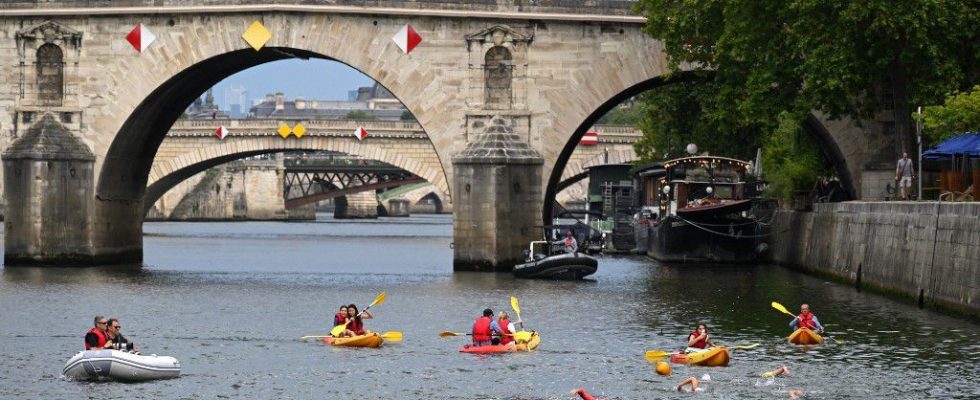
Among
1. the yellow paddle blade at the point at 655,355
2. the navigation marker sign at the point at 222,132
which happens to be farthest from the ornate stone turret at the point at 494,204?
the navigation marker sign at the point at 222,132

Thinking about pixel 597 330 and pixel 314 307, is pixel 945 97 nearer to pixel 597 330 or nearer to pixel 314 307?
pixel 597 330

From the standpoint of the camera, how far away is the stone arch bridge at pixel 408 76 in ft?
207

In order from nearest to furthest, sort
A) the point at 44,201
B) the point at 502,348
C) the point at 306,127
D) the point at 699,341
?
the point at 699,341
the point at 502,348
the point at 44,201
the point at 306,127

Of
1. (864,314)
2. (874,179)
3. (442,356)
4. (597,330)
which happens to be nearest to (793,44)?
(874,179)

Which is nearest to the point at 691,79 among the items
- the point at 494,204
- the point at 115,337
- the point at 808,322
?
the point at 494,204

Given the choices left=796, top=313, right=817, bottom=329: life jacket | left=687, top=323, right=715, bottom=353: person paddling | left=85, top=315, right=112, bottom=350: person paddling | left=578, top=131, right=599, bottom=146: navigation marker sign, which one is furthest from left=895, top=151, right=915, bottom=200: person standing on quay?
left=578, top=131, right=599, bottom=146: navigation marker sign

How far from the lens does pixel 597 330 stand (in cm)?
4484

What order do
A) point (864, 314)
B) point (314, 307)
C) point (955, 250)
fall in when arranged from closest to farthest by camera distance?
point (955, 250)
point (864, 314)
point (314, 307)

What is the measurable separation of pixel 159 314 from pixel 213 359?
1064cm

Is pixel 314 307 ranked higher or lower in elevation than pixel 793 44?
lower

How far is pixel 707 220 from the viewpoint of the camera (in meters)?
73.1

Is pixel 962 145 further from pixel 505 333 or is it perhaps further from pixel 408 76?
pixel 408 76

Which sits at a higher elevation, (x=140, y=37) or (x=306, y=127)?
(x=140, y=37)

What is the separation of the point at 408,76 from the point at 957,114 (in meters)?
22.5
